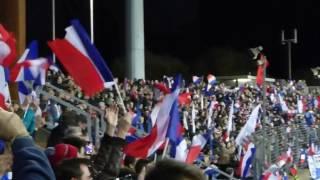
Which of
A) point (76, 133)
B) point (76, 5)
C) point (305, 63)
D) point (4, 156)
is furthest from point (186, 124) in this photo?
point (305, 63)

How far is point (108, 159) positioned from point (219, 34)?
3454cm

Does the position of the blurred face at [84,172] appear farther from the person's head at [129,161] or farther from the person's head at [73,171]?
the person's head at [129,161]

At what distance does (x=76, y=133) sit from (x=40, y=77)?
10.3 feet

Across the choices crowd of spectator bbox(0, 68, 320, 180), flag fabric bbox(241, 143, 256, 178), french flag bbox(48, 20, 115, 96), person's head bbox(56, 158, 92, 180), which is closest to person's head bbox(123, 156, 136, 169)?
crowd of spectator bbox(0, 68, 320, 180)

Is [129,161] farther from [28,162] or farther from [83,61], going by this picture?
[28,162]

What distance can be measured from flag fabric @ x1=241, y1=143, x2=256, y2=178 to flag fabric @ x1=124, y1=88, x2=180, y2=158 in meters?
4.06

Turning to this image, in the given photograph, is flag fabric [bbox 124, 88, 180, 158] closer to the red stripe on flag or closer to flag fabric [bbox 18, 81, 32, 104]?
the red stripe on flag

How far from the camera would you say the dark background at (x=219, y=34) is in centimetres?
3431

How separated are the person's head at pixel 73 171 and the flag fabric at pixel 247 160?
23.9ft

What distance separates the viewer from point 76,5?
29.4 metres

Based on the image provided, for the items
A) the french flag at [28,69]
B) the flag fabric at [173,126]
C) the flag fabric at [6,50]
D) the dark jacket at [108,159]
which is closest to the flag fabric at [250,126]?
the french flag at [28,69]

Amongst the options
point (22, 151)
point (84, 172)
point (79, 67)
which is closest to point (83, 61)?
point (79, 67)

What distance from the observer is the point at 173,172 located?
6.72 ft

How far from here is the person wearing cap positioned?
7.04 ft
